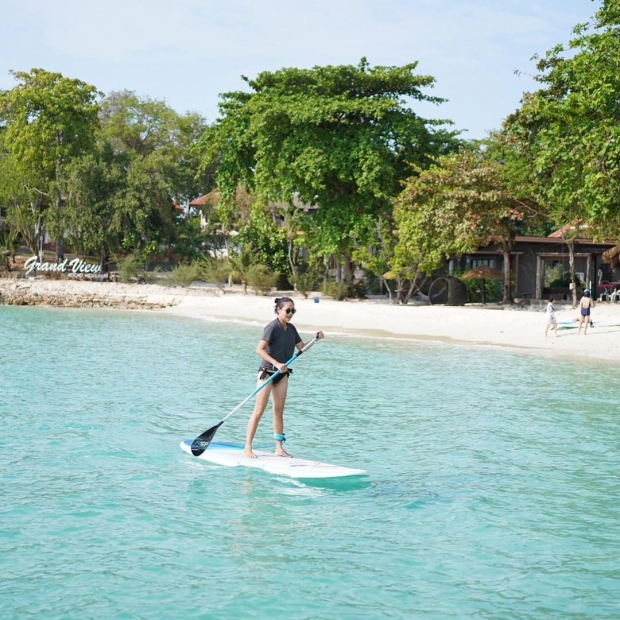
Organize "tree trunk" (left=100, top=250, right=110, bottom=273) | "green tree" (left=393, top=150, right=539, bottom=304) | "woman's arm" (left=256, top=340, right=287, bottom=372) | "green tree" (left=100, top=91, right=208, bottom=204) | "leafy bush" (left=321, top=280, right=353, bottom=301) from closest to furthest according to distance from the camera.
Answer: "woman's arm" (left=256, top=340, right=287, bottom=372) → "green tree" (left=393, top=150, right=539, bottom=304) → "leafy bush" (left=321, top=280, right=353, bottom=301) → "tree trunk" (left=100, top=250, right=110, bottom=273) → "green tree" (left=100, top=91, right=208, bottom=204)

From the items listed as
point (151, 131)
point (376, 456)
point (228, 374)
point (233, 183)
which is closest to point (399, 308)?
point (233, 183)

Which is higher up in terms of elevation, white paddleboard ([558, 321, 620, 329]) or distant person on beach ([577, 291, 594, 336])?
distant person on beach ([577, 291, 594, 336])

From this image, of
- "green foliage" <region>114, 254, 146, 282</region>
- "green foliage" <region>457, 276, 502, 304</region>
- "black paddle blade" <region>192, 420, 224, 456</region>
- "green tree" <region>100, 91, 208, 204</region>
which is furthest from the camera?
"green tree" <region>100, 91, 208, 204</region>

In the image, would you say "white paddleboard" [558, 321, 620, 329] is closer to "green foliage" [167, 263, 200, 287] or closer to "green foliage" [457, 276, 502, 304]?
"green foliage" [457, 276, 502, 304]

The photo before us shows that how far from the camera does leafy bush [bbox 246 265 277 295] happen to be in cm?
4284

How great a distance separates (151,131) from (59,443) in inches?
2316

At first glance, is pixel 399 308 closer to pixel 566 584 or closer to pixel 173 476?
pixel 173 476

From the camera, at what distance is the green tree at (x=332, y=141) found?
37.2 meters

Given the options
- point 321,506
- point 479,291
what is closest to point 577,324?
point 479,291

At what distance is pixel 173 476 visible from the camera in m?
10.5

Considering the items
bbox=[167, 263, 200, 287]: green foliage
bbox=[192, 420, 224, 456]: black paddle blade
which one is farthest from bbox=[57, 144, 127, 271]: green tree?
bbox=[192, 420, 224, 456]: black paddle blade

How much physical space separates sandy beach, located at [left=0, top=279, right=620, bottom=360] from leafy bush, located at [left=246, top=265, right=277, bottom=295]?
523 millimetres

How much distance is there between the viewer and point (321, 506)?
9.43 metres

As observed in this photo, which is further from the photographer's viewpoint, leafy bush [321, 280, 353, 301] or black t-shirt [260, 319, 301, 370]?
leafy bush [321, 280, 353, 301]
